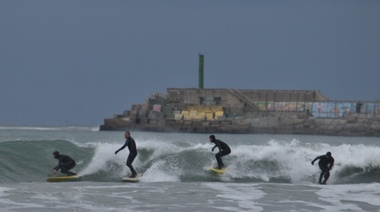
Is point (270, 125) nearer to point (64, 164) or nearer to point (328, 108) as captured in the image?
point (328, 108)

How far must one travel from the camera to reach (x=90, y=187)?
27.5 metres

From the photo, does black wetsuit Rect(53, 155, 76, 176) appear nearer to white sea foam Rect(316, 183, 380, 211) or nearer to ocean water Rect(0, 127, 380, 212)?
ocean water Rect(0, 127, 380, 212)

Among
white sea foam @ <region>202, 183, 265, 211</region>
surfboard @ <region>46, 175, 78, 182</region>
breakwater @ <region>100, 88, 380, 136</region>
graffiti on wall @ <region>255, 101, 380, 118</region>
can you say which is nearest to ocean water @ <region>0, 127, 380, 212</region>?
white sea foam @ <region>202, 183, 265, 211</region>

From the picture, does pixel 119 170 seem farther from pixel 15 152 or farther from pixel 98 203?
pixel 98 203

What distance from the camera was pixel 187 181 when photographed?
3114 cm

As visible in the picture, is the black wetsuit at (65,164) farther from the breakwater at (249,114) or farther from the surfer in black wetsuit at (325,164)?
the breakwater at (249,114)

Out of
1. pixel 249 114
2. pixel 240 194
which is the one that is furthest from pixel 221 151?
pixel 249 114

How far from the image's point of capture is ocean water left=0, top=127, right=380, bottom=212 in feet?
79.2

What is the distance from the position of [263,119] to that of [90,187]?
85.0 m

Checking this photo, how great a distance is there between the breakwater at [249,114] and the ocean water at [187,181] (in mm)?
69893

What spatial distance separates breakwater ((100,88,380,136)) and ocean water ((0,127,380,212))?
229ft

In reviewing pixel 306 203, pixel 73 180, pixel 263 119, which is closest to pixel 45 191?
pixel 73 180

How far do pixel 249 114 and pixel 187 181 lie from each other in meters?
83.2

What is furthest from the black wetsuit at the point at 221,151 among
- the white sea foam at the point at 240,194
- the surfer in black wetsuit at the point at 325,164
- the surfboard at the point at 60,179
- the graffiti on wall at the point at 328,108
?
the graffiti on wall at the point at 328,108
